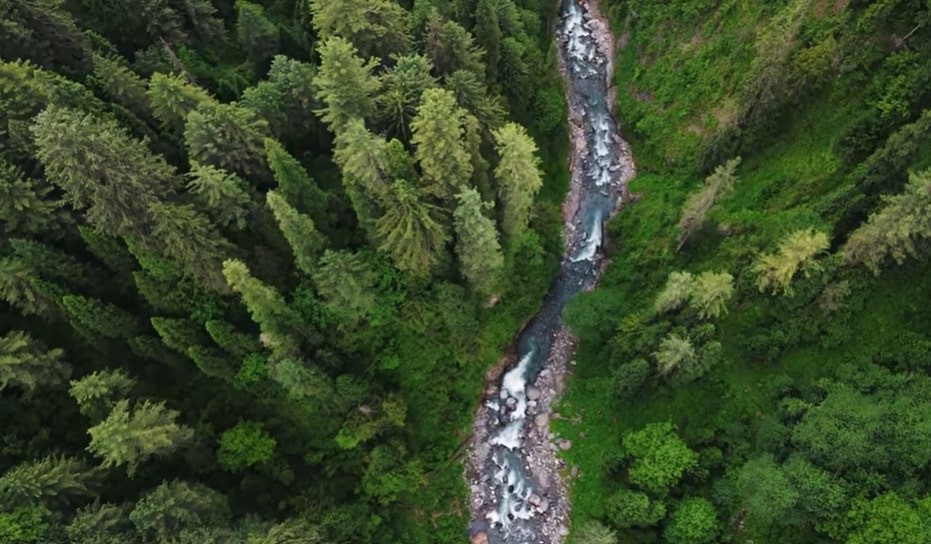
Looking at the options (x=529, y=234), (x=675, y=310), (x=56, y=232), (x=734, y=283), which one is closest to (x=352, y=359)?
(x=529, y=234)

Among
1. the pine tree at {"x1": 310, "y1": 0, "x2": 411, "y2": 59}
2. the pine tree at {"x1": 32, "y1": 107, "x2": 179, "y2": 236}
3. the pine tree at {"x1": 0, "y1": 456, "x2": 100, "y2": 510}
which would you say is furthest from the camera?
the pine tree at {"x1": 310, "y1": 0, "x2": 411, "y2": 59}

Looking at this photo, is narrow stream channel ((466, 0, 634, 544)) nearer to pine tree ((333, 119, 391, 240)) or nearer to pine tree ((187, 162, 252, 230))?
pine tree ((333, 119, 391, 240))

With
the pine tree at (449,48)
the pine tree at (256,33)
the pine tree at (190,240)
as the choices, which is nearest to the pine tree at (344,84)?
the pine tree at (449,48)

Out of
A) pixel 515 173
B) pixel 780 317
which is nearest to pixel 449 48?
pixel 515 173

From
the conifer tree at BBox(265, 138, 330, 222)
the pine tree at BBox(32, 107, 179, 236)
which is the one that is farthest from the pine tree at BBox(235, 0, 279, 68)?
the pine tree at BBox(32, 107, 179, 236)

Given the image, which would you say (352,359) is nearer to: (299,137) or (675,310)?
(299,137)

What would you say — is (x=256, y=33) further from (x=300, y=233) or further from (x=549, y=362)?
(x=549, y=362)
